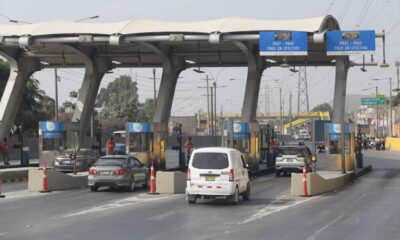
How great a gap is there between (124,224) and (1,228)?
9.19ft

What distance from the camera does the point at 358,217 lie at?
60.4 ft

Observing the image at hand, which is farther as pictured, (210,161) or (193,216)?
(210,161)

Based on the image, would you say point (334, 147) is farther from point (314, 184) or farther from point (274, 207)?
point (274, 207)

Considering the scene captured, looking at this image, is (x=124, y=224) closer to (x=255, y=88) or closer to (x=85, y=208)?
(x=85, y=208)

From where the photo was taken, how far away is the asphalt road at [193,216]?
49.1 ft

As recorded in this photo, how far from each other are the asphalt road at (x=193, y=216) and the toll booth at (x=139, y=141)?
13487 millimetres

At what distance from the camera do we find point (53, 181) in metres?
27.5

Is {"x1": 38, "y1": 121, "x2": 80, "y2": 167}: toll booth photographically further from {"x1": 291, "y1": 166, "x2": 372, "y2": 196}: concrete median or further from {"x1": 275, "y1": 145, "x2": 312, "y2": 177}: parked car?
{"x1": 291, "y1": 166, "x2": 372, "y2": 196}: concrete median

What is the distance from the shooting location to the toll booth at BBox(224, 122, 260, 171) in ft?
136

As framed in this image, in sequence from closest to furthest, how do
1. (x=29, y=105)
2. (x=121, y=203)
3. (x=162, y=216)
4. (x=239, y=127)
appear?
(x=162, y=216) < (x=121, y=203) < (x=239, y=127) < (x=29, y=105)

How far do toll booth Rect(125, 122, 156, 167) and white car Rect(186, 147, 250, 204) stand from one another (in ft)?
62.5

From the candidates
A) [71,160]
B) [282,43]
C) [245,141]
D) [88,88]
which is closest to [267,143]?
[245,141]

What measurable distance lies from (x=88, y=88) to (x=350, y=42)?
18.6 metres

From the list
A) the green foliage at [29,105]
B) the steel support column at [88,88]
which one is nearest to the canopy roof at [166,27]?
the steel support column at [88,88]
